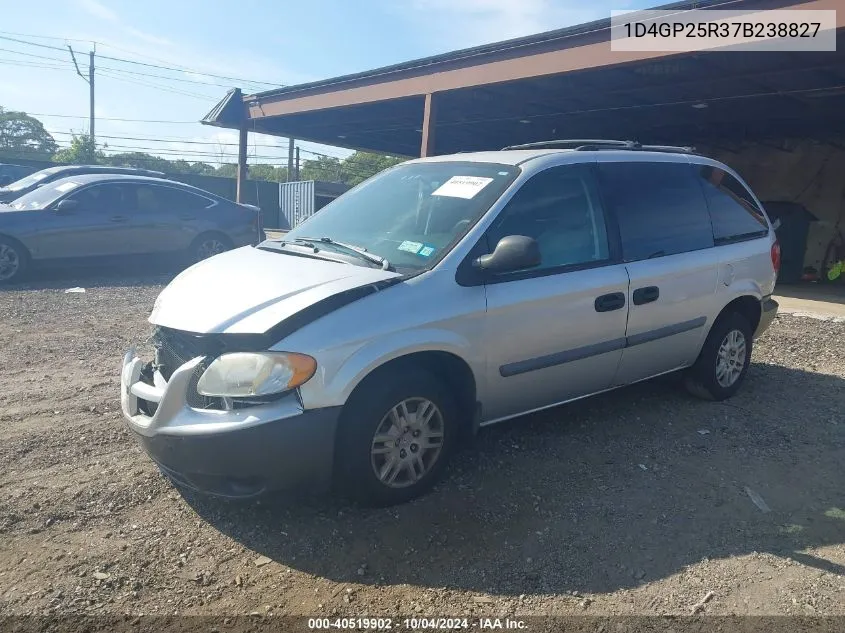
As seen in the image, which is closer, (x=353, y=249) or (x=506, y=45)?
(x=353, y=249)

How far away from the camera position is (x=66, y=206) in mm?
9617

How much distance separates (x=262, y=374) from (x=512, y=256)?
141 centimetres

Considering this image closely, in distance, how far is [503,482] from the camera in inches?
148

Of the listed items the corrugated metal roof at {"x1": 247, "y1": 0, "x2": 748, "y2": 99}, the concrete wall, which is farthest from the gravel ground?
the concrete wall

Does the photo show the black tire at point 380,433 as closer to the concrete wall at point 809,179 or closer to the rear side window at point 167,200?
the rear side window at point 167,200

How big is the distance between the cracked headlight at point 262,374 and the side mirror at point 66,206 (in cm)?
801

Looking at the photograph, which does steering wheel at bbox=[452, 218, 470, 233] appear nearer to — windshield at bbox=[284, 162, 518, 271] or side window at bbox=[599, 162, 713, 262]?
windshield at bbox=[284, 162, 518, 271]

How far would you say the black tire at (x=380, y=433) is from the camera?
313 centimetres

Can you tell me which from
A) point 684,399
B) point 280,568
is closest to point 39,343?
point 280,568

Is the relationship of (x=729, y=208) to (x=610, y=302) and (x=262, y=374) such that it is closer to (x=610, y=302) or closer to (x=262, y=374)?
(x=610, y=302)

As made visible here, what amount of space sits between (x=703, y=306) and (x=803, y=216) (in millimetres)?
12379

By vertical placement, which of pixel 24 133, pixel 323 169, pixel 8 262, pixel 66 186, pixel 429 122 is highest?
pixel 24 133

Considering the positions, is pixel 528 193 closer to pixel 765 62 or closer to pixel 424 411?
pixel 424 411

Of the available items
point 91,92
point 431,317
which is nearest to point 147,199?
point 431,317
